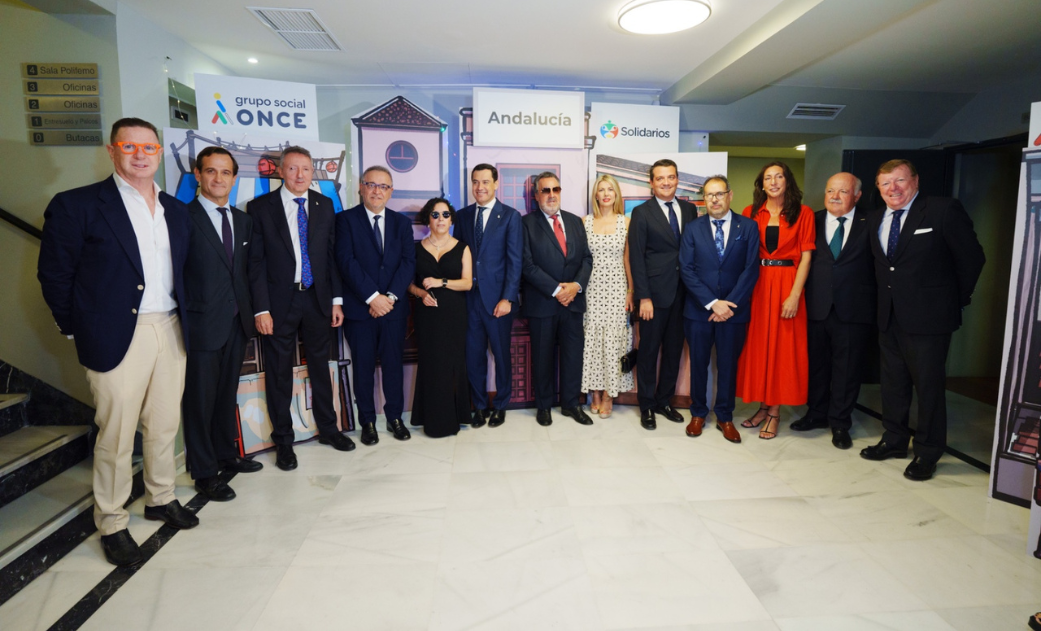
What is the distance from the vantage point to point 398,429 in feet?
12.7

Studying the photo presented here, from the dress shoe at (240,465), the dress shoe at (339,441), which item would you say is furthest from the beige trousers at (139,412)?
the dress shoe at (339,441)

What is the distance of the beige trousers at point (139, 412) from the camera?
95.2 inches

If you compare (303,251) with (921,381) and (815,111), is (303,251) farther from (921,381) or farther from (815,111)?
(815,111)

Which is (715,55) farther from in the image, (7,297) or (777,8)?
(7,297)

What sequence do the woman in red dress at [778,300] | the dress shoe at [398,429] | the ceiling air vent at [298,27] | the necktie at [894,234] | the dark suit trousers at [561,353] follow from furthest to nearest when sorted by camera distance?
the dark suit trousers at [561,353] < the dress shoe at [398,429] < the woman in red dress at [778,300] < the ceiling air vent at [298,27] < the necktie at [894,234]

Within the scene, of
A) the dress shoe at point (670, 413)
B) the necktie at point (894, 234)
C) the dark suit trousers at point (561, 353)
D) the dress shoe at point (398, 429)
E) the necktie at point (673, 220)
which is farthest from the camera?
the dress shoe at point (670, 413)

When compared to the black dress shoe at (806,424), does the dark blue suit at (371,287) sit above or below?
above

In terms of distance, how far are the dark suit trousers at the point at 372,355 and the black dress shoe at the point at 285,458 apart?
501mm

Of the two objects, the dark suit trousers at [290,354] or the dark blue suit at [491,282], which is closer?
the dark suit trousers at [290,354]

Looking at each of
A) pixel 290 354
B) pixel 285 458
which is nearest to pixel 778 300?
pixel 290 354

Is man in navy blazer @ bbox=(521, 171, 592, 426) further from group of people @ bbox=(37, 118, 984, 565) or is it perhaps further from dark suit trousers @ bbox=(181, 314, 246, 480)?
dark suit trousers @ bbox=(181, 314, 246, 480)

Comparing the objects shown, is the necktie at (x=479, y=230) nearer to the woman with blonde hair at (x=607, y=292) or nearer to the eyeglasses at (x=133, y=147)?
the woman with blonde hair at (x=607, y=292)

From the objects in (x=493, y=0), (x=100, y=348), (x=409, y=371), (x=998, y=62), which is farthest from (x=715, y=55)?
(x=100, y=348)

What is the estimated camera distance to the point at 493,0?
10.9ft
